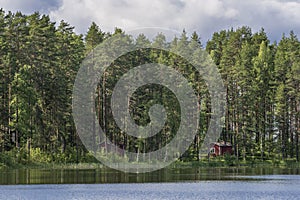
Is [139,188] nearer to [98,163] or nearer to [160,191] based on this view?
[160,191]

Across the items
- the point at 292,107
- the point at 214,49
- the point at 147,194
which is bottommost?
the point at 147,194

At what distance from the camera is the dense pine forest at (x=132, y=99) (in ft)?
258

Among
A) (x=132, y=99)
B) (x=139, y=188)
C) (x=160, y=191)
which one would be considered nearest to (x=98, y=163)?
(x=132, y=99)

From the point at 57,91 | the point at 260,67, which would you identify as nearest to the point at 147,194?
the point at 57,91

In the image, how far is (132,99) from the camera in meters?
95.0

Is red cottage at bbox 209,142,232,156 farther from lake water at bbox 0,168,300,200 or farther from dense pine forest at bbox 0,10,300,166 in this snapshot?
lake water at bbox 0,168,300,200

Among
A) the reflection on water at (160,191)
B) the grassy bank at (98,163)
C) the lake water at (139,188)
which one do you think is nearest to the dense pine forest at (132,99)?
the grassy bank at (98,163)

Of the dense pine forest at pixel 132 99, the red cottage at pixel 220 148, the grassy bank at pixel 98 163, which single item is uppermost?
the dense pine forest at pixel 132 99

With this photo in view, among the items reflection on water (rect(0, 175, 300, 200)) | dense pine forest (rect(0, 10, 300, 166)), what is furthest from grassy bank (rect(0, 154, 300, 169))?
reflection on water (rect(0, 175, 300, 200))

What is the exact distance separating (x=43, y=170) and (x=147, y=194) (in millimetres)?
28583

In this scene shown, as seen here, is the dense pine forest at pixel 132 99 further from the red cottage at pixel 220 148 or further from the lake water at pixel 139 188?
the lake water at pixel 139 188

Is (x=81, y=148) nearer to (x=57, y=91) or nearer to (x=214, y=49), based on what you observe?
(x=57, y=91)

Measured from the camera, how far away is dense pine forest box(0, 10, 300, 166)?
7869cm

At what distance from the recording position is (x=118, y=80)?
3681 inches
